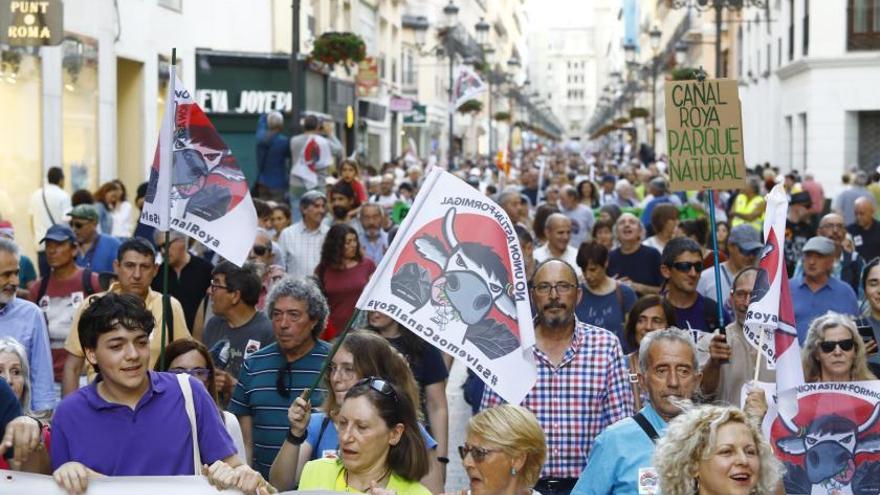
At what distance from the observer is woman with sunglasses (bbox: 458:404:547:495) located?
5.52 m

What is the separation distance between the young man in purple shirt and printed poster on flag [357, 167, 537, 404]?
958mm

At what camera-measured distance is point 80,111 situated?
22547 millimetres

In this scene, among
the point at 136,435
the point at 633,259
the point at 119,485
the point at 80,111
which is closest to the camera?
the point at 119,485

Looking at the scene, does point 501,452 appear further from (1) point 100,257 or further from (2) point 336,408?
(1) point 100,257

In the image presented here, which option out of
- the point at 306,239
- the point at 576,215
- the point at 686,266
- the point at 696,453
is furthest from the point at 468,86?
the point at 696,453

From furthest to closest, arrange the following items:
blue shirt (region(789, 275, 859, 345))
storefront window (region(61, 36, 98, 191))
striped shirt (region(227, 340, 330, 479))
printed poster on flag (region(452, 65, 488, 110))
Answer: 1. printed poster on flag (region(452, 65, 488, 110))
2. storefront window (region(61, 36, 98, 191))
3. blue shirt (region(789, 275, 859, 345))
4. striped shirt (region(227, 340, 330, 479))

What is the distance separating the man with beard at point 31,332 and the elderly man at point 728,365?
3.19m

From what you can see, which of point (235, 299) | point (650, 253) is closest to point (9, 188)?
point (650, 253)

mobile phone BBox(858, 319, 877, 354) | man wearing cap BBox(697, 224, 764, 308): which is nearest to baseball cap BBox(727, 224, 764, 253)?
man wearing cap BBox(697, 224, 764, 308)

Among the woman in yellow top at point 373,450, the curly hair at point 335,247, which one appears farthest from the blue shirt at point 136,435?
the curly hair at point 335,247

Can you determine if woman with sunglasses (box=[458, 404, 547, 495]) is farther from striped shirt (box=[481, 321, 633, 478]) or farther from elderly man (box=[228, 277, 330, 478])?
elderly man (box=[228, 277, 330, 478])

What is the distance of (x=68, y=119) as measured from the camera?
22.0m

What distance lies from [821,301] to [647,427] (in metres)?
4.36

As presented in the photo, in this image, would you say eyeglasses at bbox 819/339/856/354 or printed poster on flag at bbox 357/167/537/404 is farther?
eyeglasses at bbox 819/339/856/354
